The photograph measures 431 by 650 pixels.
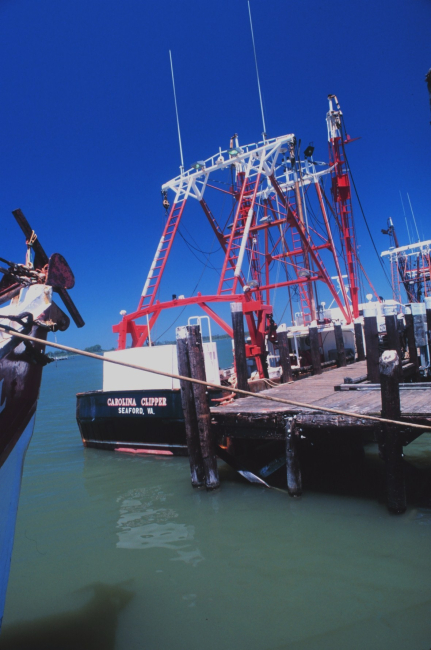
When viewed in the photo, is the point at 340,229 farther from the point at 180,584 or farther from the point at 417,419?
the point at 180,584

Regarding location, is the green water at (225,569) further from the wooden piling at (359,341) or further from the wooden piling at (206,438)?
the wooden piling at (359,341)

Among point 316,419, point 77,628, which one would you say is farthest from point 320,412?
point 77,628

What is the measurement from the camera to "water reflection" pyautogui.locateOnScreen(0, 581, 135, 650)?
400cm

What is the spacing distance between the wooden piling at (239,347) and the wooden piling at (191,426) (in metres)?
1.93

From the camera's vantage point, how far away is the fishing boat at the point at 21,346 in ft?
11.0

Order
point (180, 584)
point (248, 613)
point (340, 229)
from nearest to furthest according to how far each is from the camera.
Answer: point (248, 613), point (180, 584), point (340, 229)

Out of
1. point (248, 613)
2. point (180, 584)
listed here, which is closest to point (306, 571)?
point (248, 613)

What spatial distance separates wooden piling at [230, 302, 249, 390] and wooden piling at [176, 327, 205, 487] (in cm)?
193

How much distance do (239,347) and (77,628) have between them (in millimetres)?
6633

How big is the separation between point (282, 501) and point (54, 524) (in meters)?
3.98

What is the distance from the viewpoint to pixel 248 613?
416 centimetres

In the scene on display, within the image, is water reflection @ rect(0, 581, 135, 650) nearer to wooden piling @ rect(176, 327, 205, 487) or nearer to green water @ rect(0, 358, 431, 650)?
green water @ rect(0, 358, 431, 650)

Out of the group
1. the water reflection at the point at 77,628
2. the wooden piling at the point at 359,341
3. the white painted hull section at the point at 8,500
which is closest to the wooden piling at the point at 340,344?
the wooden piling at the point at 359,341

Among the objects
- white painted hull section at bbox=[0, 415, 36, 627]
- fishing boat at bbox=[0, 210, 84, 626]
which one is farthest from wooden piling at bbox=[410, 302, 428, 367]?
white painted hull section at bbox=[0, 415, 36, 627]
